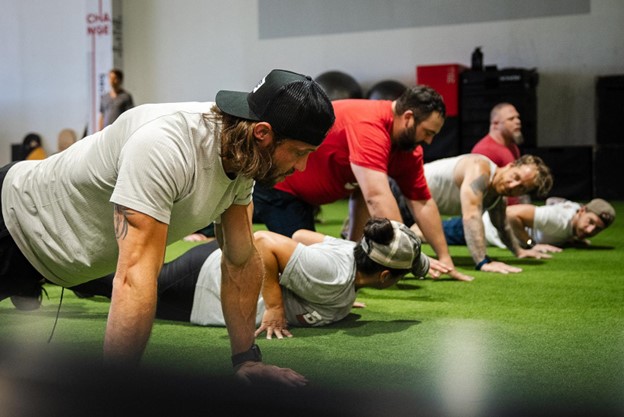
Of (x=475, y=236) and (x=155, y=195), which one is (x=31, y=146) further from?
(x=155, y=195)

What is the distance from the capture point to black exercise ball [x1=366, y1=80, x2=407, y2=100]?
9.51 metres

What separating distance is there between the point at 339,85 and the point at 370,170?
631 centimetres

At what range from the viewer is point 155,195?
1.65m

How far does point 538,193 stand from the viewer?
4.45m

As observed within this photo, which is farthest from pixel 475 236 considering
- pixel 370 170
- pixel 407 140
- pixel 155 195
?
pixel 155 195

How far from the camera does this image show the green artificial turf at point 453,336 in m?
2.07

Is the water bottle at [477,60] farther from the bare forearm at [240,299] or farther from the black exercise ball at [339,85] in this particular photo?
the bare forearm at [240,299]

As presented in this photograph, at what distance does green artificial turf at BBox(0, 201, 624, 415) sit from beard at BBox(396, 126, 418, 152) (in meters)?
0.64

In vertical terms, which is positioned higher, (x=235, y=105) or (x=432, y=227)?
(x=235, y=105)

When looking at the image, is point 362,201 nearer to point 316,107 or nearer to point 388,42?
point 316,107

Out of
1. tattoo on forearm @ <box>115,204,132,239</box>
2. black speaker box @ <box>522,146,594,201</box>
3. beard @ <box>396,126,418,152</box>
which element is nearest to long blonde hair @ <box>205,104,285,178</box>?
tattoo on forearm @ <box>115,204,132,239</box>

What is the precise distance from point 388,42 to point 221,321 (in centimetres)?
796

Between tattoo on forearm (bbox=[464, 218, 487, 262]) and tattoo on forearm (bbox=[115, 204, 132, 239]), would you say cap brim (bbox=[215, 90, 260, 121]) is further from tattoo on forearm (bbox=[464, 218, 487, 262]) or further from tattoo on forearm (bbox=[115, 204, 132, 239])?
tattoo on forearm (bbox=[464, 218, 487, 262])

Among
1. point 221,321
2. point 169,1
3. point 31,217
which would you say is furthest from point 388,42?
point 31,217
